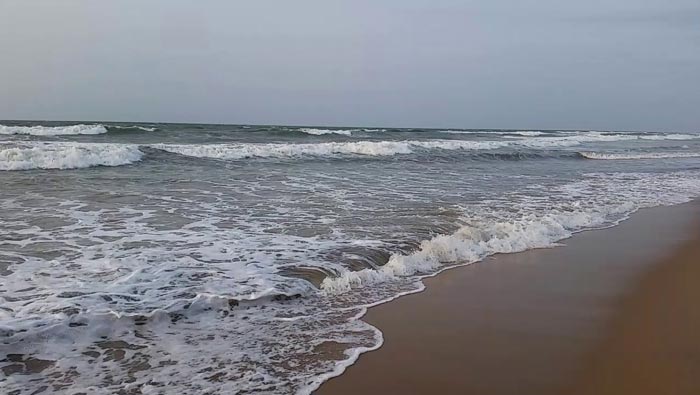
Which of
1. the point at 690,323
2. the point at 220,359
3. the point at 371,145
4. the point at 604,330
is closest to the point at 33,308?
the point at 220,359

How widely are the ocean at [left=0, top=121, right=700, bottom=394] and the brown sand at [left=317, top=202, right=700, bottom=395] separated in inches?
11.1

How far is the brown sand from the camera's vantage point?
10.0 ft

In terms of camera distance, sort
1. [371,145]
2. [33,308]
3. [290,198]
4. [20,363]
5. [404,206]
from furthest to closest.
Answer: [371,145], [290,198], [404,206], [33,308], [20,363]

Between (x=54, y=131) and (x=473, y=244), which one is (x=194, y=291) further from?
(x=54, y=131)

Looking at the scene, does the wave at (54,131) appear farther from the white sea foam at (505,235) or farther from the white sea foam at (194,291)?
the white sea foam at (505,235)

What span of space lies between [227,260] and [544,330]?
2997mm

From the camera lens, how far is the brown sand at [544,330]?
120 inches

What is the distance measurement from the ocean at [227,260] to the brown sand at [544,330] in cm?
28

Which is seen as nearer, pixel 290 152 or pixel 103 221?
pixel 103 221

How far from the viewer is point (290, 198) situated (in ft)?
32.0

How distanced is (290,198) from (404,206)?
83.5 inches

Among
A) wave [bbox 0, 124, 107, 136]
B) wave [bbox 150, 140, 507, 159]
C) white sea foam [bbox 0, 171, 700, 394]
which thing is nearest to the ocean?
white sea foam [bbox 0, 171, 700, 394]

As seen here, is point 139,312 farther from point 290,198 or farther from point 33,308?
point 290,198

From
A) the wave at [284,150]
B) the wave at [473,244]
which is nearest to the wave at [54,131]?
the wave at [284,150]
